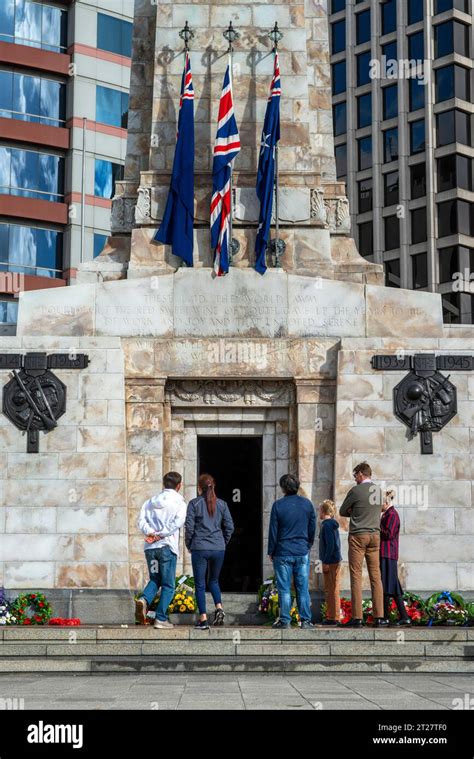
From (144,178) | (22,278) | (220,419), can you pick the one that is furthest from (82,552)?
(22,278)

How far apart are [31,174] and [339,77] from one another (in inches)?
1167

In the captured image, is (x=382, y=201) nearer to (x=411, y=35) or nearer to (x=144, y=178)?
(x=411, y=35)

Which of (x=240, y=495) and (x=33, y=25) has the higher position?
(x=33, y=25)

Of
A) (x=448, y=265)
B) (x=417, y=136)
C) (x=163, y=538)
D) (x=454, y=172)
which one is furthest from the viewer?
(x=417, y=136)

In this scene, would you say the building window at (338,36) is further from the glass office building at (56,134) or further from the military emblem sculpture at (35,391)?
the military emblem sculpture at (35,391)

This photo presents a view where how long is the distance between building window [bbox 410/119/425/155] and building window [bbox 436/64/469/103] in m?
1.73

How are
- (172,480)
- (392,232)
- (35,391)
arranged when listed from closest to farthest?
(172,480) → (35,391) → (392,232)

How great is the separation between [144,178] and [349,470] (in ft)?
25.0

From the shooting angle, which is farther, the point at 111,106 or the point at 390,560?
the point at 111,106

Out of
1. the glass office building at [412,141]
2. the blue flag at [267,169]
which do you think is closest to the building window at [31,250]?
the glass office building at [412,141]

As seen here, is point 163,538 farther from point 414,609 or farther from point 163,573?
point 414,609

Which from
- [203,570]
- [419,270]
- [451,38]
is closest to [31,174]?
[419,270]

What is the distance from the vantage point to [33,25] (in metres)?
54.8

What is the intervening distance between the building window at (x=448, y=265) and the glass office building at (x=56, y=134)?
21.4 metres
